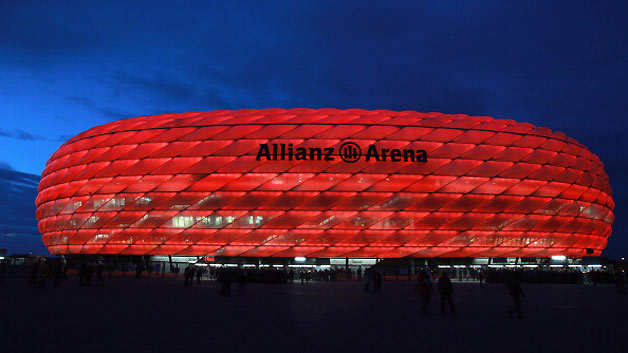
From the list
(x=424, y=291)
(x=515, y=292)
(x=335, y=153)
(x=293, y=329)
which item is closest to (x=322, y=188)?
(x=335, y=153)

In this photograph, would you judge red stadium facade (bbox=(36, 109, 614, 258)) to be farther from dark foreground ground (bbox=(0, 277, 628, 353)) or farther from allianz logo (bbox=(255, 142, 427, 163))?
dark foreground ground (bbox=(0, 277, 628, 353))

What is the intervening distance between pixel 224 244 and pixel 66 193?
16.4 meters

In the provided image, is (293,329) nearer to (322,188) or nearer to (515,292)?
(515,292)

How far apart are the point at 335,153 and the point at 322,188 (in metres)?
2.99

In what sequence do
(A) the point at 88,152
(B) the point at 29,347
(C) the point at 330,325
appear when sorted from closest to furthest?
(B) the point at 29,347, (C) the point at 330,325, (A) the point at 88,152

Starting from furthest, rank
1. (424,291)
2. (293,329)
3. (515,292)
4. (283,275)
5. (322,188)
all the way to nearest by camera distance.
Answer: (322,188) → (283,275) → (424,291) → (515,292) → (293,329)

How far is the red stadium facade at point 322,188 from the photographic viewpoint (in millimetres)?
41469

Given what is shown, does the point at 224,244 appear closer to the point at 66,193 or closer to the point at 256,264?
the point at 256,264

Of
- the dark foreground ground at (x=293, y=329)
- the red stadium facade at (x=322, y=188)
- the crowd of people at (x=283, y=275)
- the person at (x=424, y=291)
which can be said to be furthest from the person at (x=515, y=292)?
the red stadium facade at (x=322, y=188)

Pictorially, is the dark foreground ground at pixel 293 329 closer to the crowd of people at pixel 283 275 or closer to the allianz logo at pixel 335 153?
the crowd of people at pixel 283 275

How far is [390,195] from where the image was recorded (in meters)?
41.7

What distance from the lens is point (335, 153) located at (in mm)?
41469

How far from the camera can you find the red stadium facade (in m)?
41.5

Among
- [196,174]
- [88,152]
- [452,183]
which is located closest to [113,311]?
[196,174]
